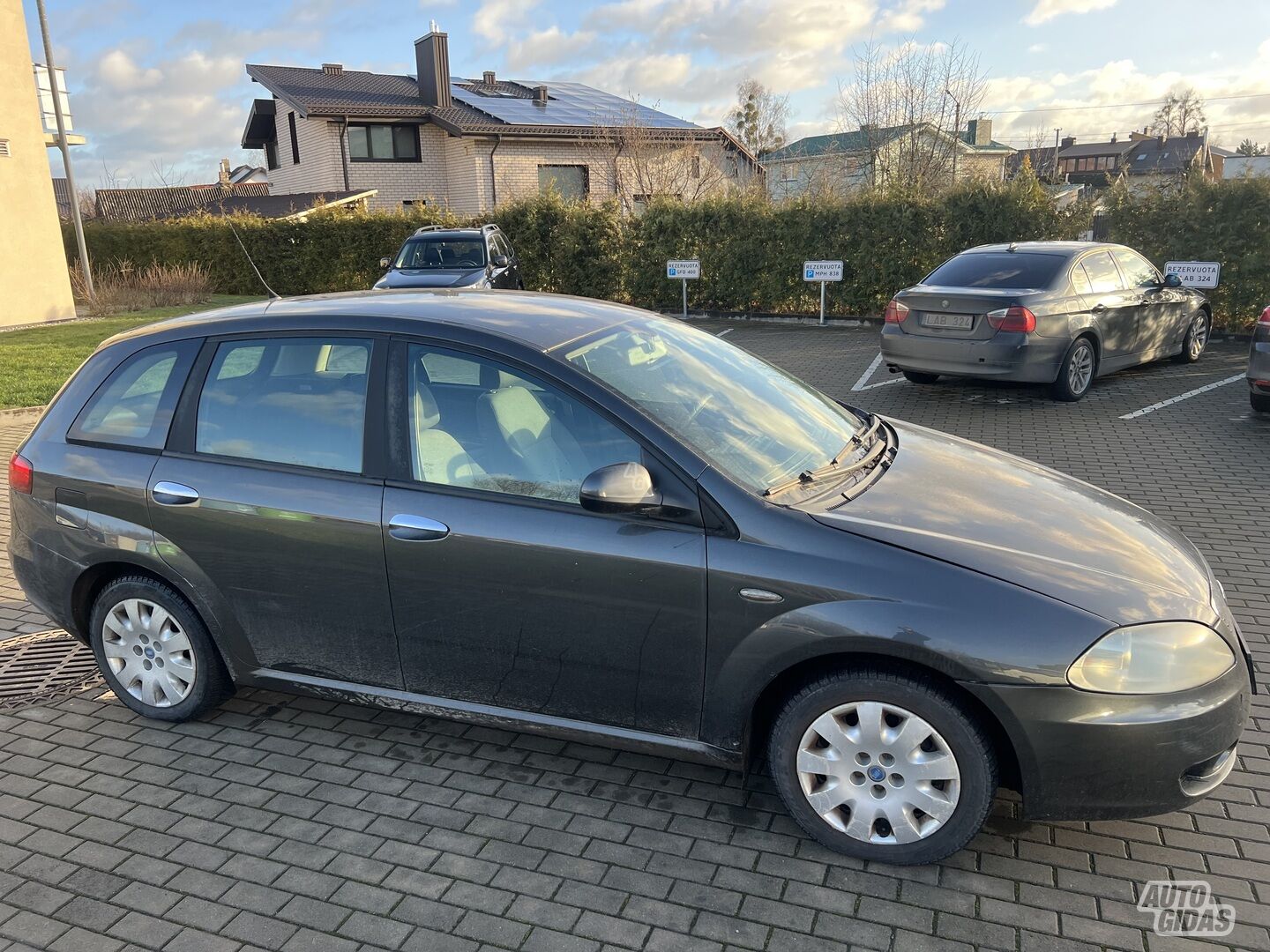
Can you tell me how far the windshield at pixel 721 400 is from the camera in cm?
328

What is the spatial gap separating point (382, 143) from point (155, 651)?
32323 millimetres

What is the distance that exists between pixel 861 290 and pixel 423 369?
1464cm

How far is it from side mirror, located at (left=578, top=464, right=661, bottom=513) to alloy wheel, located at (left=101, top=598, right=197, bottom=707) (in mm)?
1968

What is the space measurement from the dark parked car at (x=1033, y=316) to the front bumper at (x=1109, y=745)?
7.15 meters

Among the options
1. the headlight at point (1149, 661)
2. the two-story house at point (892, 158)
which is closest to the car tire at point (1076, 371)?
the headlight at point (1149, 661)

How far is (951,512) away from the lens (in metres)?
3.21

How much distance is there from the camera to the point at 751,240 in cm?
1797

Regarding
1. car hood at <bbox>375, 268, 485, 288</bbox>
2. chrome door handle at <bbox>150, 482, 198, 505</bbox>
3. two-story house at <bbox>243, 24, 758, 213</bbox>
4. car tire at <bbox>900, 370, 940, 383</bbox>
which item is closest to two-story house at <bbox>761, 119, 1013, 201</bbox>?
two-story house at <bbox>243, 24, 758, 213</bbox>

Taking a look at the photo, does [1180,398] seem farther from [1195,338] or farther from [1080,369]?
[1195,338]

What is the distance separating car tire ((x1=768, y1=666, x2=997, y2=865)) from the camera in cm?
283

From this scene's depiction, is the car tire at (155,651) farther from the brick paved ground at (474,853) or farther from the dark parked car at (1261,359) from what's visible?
the dark parked car at (1261,359)

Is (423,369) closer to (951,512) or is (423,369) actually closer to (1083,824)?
(951,512)

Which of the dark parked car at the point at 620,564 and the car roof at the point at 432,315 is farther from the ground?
the car roof at the point at 432,315

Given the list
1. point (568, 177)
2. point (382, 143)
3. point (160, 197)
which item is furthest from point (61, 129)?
point (160, 197)
